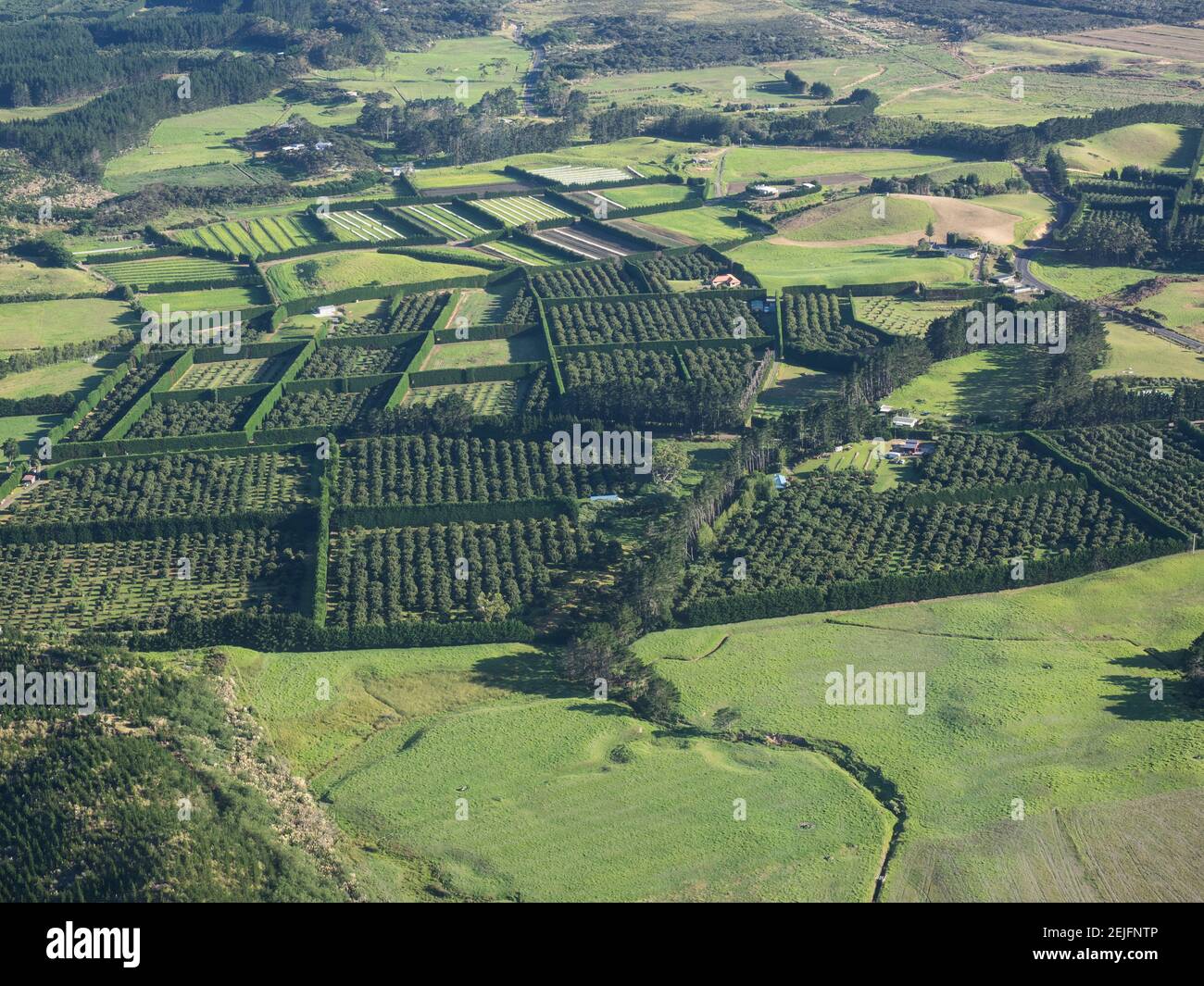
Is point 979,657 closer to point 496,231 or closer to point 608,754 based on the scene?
point 608,754

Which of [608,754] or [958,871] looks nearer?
[958,871]

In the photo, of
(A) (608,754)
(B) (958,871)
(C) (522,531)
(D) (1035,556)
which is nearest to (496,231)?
(C) (522,531)

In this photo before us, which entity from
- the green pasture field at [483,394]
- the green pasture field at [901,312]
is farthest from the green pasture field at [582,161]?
the green pasture field at [483,394]

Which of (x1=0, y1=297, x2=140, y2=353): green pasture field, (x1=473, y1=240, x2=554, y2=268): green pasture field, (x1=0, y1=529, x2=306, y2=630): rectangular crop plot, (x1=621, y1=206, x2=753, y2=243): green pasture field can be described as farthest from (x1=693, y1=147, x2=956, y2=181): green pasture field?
(x1=0, y1=529, x2=306, y2=630): rectangular crop plot

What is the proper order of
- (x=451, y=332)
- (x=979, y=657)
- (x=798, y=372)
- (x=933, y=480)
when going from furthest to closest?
(x=451, y=332)
(x=798, y=372)
(x=933, y=480)
(x=979, y=657)

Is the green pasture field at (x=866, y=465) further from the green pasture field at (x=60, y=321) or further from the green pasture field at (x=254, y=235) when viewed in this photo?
the green pasture field at (x=254, y=235)

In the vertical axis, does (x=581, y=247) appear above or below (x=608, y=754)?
above

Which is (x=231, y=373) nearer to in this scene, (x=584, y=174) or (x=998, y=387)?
(x=998, y=387)
